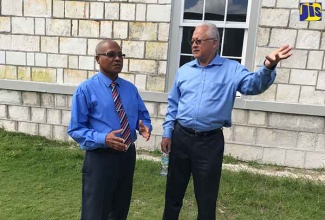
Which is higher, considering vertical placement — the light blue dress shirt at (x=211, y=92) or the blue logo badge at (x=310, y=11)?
the blue logo badge at (x=310, y=11)

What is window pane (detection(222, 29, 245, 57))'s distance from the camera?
5.34 metres

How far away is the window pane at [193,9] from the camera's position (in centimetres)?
538

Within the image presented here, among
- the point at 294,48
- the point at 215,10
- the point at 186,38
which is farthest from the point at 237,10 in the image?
the point at 294,48

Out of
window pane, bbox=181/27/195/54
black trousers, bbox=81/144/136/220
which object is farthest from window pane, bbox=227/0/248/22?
black trousers, bbox=81/144/136/220

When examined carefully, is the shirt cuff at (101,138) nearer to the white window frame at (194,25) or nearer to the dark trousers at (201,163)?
the dark trousers at (201,163)

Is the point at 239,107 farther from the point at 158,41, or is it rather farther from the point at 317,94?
the point at 158,41

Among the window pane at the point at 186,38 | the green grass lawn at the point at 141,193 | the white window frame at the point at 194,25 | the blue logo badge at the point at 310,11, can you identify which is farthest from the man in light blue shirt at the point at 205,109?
the blue logo badge at the point at 310,11

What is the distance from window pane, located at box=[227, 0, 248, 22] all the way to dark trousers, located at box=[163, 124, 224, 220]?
9.94 feet

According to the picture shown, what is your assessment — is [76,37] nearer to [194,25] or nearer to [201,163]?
[194,25]

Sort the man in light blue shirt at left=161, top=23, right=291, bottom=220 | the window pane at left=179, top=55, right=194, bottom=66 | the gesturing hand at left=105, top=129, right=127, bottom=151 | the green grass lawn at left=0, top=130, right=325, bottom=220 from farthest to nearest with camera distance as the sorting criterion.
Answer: the window pane at left=179, top=55, right=194, bottom=66 < the green grass lawn at left=0, top=130, right=325, bottom=220 < the man in light blue shirt at left=161, top=23, right=291, bottom=220 < the gesturing hand at left=105, top=129, right=127, bottom=151

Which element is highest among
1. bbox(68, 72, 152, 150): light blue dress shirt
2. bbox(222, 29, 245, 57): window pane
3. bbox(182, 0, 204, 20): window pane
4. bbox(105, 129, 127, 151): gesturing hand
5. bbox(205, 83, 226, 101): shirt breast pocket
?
bbox(182, 0, 204, 20): window pane

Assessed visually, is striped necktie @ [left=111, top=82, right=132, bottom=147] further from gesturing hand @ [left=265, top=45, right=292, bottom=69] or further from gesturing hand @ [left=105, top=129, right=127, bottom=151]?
gesturing hand @ [left=265, top=45, right=292, bottom=69]

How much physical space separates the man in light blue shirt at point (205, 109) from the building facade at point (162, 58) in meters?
2.57

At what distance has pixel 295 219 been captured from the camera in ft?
11.9
